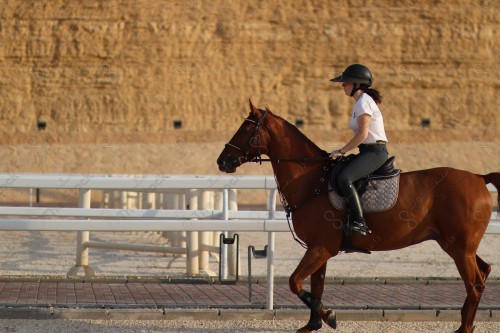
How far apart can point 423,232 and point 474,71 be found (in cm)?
3939

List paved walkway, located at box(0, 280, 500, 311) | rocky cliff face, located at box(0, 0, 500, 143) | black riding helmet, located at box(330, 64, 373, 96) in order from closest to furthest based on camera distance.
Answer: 1. black riding helmet, located at box(330, 64, 373, 96)
2. paved walkway, located at box(0, 280, 500, 311)
3. rocky cliff face, located at box(0, 0, 500, 143)

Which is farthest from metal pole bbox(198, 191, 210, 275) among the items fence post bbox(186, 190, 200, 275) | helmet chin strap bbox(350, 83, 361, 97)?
helmet chin strap bbox(350, 83, 361, 97)

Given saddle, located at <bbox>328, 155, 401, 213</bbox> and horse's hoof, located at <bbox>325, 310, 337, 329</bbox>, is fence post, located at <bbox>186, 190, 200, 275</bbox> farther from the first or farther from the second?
horse's hoof, located at <bbox>325, 310, 337, 329</bbox>

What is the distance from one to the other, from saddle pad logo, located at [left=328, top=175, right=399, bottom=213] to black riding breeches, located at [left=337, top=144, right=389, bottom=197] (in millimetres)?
99

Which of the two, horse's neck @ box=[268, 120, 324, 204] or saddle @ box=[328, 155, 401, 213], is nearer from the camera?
saddle @ box=[328, 155, 401, 213]

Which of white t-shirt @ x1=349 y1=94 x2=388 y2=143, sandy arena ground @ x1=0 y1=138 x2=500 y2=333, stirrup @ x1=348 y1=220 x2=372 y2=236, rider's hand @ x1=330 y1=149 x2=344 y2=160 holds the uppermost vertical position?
white t-shirt @ x1=349 y1=94 x2=388 y2=143

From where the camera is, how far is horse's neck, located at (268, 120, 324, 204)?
28.3 feet

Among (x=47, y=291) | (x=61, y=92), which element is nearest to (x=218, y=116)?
(x=61, y=92)

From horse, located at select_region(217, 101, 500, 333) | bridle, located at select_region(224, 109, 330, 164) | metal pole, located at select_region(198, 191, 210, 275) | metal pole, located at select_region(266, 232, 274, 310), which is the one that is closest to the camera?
horse, located at select_region(217, 101, 500, 333)

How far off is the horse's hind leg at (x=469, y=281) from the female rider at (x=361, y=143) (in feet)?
2.70

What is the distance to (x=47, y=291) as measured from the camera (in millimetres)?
10508

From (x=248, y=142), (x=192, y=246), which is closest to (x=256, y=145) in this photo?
(x=248, y=142)

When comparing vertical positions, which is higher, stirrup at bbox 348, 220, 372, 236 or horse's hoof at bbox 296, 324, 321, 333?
stirrup at bbox 348, 220, 372, 236

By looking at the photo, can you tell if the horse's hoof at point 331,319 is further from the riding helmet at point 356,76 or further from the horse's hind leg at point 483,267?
the riding helmet at point 356,76
